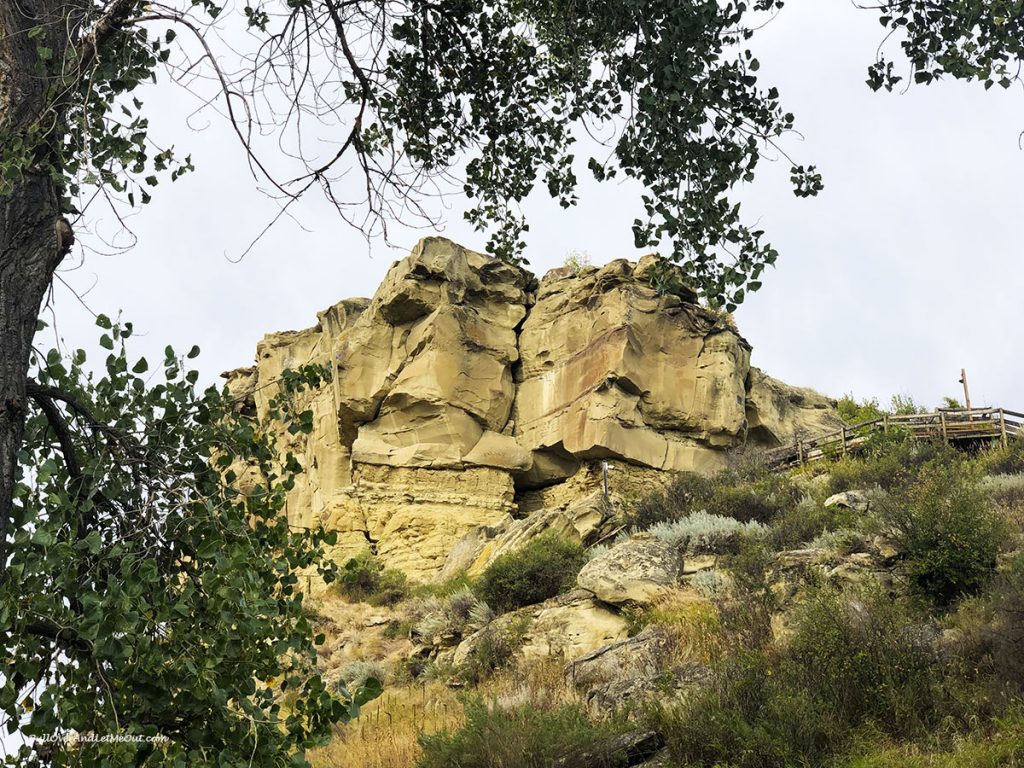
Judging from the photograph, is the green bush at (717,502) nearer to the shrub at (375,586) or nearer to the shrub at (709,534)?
the shrub at (709,534)

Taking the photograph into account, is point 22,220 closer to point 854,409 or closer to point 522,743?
point 522,743

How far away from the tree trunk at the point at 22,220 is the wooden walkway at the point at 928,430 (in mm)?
23175

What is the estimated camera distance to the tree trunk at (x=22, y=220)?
3730 millimetres

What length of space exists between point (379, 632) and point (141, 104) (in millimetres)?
14852

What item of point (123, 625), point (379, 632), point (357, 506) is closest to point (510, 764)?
point (123, 625)

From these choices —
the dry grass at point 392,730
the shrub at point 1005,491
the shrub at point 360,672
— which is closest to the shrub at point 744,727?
the dry grass at point 392,730

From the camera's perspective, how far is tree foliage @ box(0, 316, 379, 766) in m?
3.46

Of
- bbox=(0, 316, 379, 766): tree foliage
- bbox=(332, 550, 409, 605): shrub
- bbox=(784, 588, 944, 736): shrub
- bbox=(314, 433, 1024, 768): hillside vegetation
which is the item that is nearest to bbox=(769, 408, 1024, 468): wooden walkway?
bbox=(314, 433, 1024, 768): hillside vegetation

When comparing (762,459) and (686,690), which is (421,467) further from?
(686,690)

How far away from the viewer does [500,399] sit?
99.3ft

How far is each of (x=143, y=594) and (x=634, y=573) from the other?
10.3m

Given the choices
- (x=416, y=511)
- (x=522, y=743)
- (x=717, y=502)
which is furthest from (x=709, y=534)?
(x=416, y=511)

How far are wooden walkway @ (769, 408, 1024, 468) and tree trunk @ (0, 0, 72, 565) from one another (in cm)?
2317

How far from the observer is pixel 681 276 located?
18.7ft
